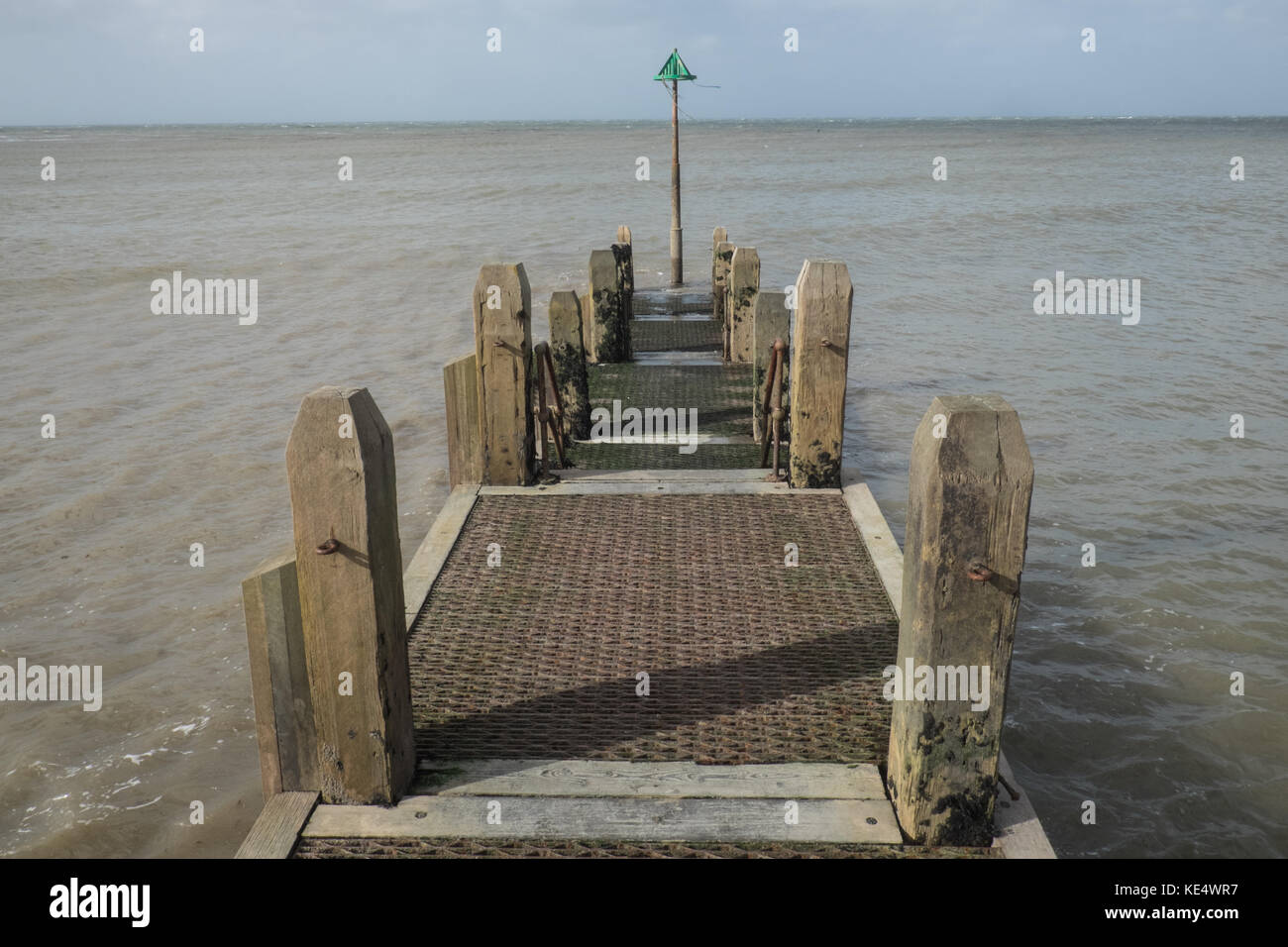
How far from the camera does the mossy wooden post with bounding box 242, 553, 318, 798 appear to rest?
3.58 metres

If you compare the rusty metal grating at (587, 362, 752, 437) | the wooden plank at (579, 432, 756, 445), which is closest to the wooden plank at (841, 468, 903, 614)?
the wooden plank at (579, 432, 756, 445)

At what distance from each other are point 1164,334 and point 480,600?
1359 centimetres

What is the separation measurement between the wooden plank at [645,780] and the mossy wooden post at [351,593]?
0.23 meters

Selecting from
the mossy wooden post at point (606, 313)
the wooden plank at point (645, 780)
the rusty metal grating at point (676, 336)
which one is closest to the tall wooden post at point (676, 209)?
the rusty metal grating at point (676, 336)

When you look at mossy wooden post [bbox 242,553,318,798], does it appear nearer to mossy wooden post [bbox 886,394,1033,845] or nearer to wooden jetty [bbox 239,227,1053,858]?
wooden jetty [bbox 239,227,1053,858]

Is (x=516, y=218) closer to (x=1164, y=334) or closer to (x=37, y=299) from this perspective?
(x=37, y=299)

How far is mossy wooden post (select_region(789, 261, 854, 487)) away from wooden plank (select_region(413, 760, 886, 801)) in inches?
127

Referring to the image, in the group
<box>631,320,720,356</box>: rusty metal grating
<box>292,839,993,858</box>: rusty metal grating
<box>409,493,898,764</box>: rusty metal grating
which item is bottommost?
<box>292,839,993,858</box>: rusty metal grating

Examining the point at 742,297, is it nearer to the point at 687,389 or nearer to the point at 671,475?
the point at 687,389

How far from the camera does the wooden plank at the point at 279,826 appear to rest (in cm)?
353

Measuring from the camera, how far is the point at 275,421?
1186cm

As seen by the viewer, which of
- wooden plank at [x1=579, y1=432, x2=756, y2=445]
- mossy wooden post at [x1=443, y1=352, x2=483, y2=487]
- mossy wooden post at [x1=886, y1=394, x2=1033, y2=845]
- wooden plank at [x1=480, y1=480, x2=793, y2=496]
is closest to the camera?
mossy wooden post at [x1=886, y1=394, x2=1033, y2=845]

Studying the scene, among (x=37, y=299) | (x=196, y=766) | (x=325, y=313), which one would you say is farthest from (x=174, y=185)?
(x=196, y=766)

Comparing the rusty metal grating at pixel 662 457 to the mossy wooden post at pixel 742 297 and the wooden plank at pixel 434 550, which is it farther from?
the mossy wooden post at pixel 742 297
